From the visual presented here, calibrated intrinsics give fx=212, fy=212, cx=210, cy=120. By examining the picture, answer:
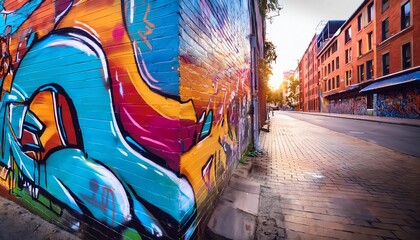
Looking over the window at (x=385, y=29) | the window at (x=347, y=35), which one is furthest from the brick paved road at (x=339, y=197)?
the window at (x=347, y=35)

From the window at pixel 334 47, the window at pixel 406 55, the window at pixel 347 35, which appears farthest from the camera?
the window at pixel 334 47

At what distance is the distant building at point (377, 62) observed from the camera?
61.2 ft

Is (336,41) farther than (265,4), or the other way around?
(336,41)

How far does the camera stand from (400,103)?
805 inches

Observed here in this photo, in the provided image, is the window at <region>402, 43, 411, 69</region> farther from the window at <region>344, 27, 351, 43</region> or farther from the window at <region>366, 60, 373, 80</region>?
the window at <region>344, 27, 351, 43</region>

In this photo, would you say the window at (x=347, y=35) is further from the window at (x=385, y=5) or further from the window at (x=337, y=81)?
the window at (x=385, y=5)

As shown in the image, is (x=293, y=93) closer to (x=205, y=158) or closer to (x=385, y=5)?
(x=385, y=5)

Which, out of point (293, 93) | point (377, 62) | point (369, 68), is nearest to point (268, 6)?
point (377, 62)

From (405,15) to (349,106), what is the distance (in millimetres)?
14975

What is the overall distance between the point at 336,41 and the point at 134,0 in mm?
42680

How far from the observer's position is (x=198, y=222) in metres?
2.34

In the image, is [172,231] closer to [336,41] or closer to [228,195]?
[228,195]

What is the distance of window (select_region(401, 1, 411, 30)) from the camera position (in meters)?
19.0

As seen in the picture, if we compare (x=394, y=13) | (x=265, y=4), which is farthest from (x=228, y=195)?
(x=394, y=13)
